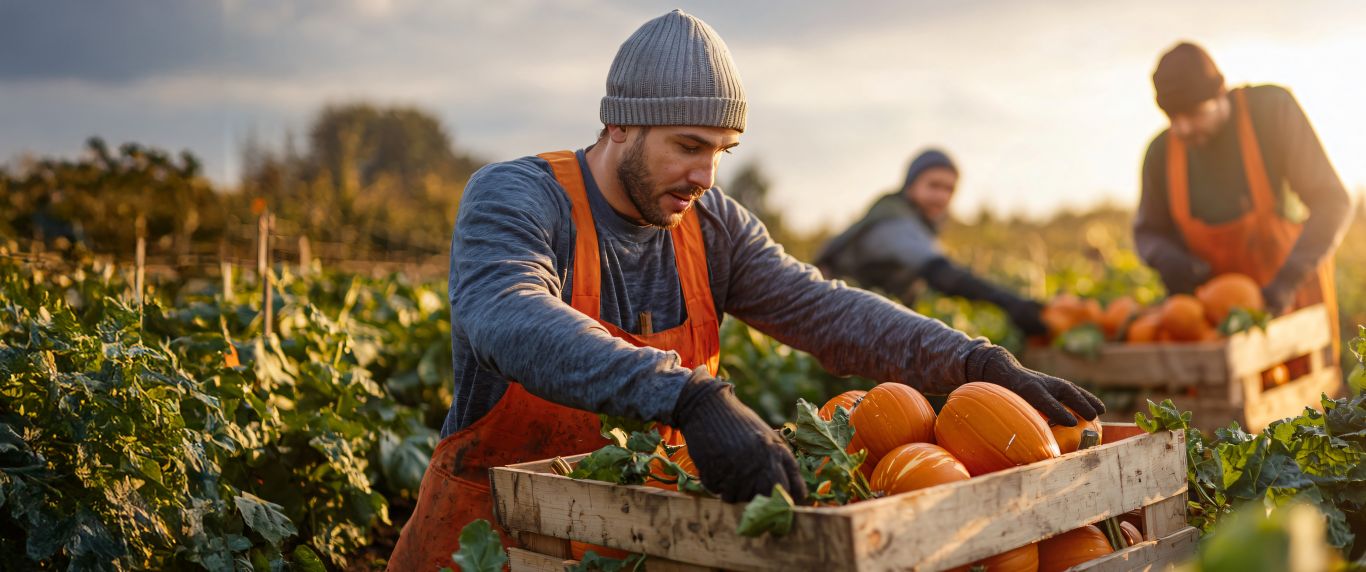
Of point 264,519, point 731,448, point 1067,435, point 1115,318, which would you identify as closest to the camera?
point 731,448

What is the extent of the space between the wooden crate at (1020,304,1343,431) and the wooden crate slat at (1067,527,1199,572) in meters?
3.78

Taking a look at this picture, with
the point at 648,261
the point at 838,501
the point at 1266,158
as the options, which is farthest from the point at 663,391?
the point at 1266,158

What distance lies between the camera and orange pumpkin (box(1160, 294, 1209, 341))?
6255 millimetres

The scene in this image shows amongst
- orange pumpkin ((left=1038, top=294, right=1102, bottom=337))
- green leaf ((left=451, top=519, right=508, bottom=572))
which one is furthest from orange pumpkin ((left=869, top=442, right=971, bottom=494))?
orange pumpkin ((left=1038, top=294, right=1102, bottom=337))

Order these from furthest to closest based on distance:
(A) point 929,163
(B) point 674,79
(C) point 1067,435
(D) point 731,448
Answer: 1. (A) point 929,163
2. (B) point 674,79
3. (C) point 1067,435
4. (D) point 731,448

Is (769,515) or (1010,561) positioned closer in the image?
(769,515)

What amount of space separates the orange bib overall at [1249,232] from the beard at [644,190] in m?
4.48

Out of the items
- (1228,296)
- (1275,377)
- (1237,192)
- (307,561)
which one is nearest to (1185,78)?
(1237,192)

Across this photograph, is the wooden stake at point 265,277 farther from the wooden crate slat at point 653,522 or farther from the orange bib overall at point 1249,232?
the orange bib overall at point 1249,232

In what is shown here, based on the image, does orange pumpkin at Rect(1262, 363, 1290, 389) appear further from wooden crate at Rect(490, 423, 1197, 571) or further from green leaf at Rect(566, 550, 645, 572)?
green leaf at Rect(566, 550, 645, 572)

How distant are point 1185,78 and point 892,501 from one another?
4742mm

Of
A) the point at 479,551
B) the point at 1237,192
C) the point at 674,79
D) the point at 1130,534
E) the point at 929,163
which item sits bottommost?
the point at 1130,534

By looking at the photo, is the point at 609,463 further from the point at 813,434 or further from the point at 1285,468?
the point at 1285,468

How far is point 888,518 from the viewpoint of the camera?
1.85 metres
